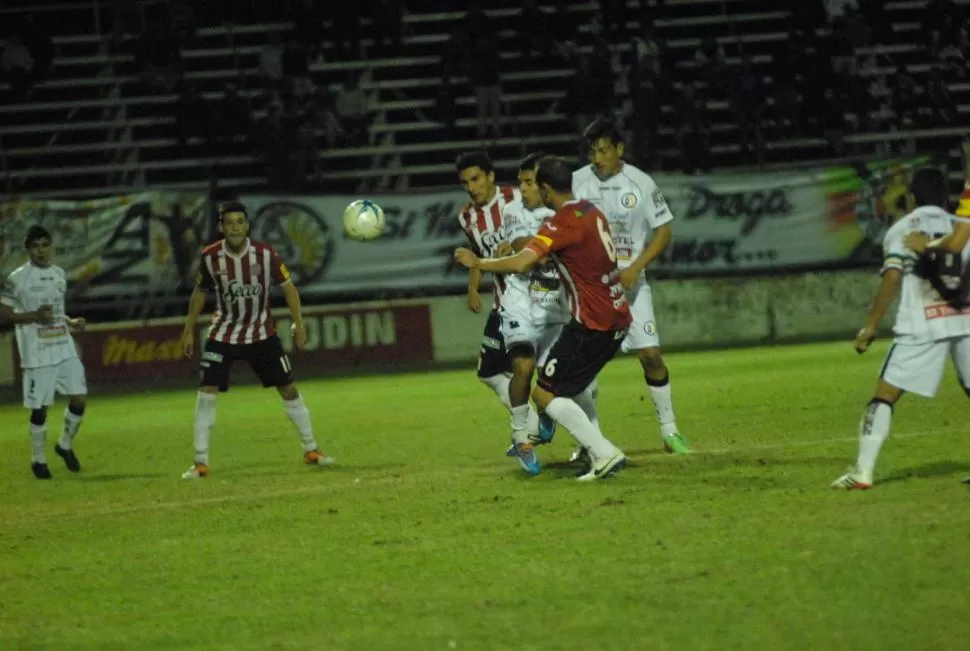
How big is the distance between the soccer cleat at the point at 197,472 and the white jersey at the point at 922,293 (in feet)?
18.9

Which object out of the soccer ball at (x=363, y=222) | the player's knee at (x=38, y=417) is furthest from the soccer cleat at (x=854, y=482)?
the player's knee at (x=38, y=417)

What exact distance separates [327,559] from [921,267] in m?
3.68

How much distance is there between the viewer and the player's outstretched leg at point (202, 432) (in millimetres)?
11844

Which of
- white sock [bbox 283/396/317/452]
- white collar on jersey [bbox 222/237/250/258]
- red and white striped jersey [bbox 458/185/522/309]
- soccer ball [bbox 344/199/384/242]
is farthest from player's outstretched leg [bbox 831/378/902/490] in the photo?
white collar on jersey [bbox 222/237/250/258]

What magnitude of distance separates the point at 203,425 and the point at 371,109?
1426 centimetres

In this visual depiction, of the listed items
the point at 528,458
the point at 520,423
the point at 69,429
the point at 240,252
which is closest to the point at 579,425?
the point at 528,458

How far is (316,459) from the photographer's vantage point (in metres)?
12.1

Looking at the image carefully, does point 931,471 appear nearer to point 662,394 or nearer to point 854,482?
point 854,482

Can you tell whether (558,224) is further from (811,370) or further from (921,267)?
(811,370)

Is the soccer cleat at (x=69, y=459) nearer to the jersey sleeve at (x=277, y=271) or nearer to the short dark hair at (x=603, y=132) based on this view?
the jersey sleeve at (x=277, y=271)

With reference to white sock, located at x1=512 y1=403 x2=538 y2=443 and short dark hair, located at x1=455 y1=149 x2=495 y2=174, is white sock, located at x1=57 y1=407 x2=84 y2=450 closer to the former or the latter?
short dark hair, located at x1=455 y1=149 x2=495 y2=174

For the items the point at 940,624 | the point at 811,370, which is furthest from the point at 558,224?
the point at 811,370

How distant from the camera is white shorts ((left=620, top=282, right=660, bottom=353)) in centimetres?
1103

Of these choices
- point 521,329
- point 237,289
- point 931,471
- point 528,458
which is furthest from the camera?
point 237,289
